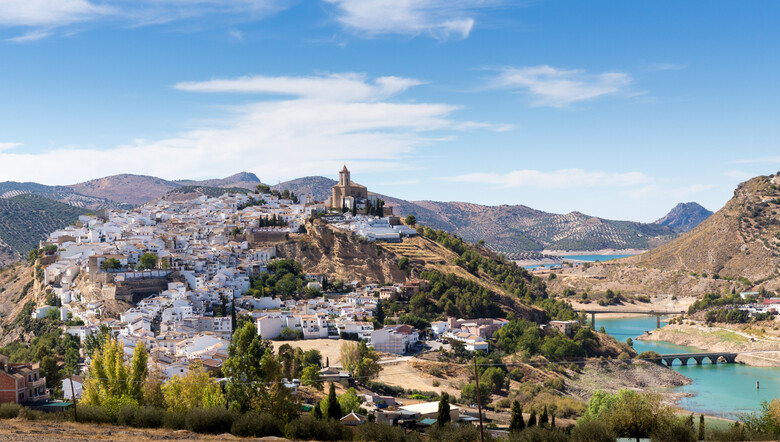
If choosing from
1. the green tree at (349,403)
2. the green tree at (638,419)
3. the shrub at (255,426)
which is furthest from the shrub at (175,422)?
the green tree at (638,419)

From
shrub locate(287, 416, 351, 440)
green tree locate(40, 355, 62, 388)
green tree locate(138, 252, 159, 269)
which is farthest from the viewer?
green tree locate(138, 252, 159, 269)

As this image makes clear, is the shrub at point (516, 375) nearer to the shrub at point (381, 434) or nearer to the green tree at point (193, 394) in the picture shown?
the green tree at point (193, 394)

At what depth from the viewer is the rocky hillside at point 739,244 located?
69938mm

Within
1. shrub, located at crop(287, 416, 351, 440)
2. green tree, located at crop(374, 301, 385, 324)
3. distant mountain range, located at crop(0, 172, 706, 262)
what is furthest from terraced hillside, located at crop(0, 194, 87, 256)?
shrub, located at crop(287, 416, 351, 440)

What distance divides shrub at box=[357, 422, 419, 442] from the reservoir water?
62.8 feet

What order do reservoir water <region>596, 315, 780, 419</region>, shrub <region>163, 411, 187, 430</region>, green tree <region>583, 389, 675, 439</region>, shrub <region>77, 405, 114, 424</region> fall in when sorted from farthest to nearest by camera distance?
1. reservoir water <region>596, 315, 780, 419</region>
2. green tree <region>583, 389, 675, 439</region>
3. shrub <region>77, 405, 114, 424</region>
4. shrub <region>163, 411, 187, 430</region>

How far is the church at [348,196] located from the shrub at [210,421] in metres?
38.5

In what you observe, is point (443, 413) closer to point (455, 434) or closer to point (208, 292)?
point (455, 434)

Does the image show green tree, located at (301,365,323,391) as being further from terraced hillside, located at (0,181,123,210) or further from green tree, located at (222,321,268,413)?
terraced hillside, located at (0,181,123,210)

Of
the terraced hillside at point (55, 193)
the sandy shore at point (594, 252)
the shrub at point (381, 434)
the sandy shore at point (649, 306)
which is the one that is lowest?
the sandy shore at point (649, 306)

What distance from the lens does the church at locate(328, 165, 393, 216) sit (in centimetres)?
5434

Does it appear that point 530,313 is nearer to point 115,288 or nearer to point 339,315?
point 339,315

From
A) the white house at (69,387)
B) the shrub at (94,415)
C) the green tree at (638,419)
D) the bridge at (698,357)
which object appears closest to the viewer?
the shrub at (94,415)

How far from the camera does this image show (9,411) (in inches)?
614
